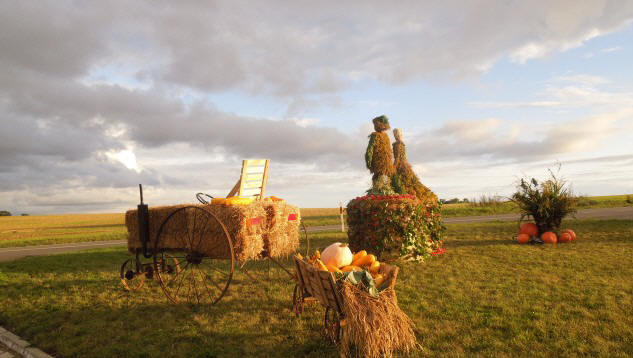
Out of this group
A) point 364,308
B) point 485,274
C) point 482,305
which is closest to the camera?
→ point 364,308

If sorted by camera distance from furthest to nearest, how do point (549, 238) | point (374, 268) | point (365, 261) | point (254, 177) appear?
point (549, 238) < point (254, 177) < point (365, 261) < point (374, 268)

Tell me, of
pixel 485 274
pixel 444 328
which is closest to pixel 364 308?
pixel 444 328

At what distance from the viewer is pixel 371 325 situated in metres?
3.97

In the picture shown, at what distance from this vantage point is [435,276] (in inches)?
320

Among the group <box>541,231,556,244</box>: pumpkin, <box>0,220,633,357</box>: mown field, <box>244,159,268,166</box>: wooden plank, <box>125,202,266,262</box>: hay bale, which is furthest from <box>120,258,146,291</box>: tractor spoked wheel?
Result: <box>541,231,556,244</box>: pumpkin

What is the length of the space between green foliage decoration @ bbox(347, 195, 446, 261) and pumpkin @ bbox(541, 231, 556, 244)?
196 inches

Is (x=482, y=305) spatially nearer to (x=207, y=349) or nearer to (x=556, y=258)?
(x=207, y=349)

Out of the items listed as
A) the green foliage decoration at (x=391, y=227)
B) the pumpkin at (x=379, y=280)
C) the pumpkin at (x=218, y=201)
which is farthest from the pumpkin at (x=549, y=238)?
the pumpkin at (x=218, y=201)

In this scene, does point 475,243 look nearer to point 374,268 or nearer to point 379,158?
point 379,158

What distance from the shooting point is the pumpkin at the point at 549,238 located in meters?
12.4

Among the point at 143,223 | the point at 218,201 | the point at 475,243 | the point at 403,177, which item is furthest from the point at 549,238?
the point at 143,223

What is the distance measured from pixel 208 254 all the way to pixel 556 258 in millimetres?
8599

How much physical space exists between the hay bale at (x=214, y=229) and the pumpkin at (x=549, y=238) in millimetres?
9919

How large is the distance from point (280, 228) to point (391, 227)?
3460 mm
